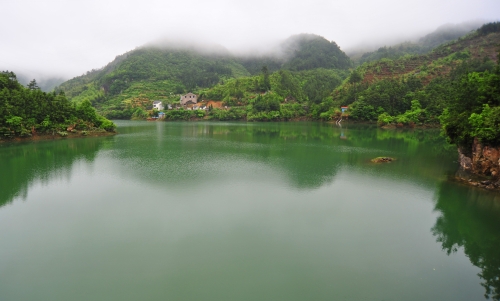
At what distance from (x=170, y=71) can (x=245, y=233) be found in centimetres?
10257

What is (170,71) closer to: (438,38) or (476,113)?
(476,113)

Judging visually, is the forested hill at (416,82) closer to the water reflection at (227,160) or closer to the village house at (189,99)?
the water reflection at (227,160)

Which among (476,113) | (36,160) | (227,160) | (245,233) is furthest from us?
(227,160)

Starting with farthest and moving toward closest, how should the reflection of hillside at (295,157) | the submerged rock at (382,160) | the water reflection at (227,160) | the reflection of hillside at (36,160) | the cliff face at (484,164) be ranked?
the submerged rock at (382,160), the reflection of hillside at (295,157), the water reflection at (227,160), the reflection of hillside at (36,160), the cliff face at (484,164)

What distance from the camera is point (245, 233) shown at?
1070cm

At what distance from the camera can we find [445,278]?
8.30 m

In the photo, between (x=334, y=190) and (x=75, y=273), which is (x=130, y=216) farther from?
(x=334, y=190)

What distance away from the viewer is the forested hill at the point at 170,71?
82188 millimetres

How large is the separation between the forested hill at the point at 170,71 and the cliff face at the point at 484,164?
207 ft

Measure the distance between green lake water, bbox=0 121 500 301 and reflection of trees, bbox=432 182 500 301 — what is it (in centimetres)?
6

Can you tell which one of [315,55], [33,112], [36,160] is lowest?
[36,160]

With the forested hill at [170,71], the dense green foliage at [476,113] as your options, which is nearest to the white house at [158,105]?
the forested hill at [170,71]

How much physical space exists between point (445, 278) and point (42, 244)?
12.4m

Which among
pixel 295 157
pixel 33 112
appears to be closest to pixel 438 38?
pixel 295 157
